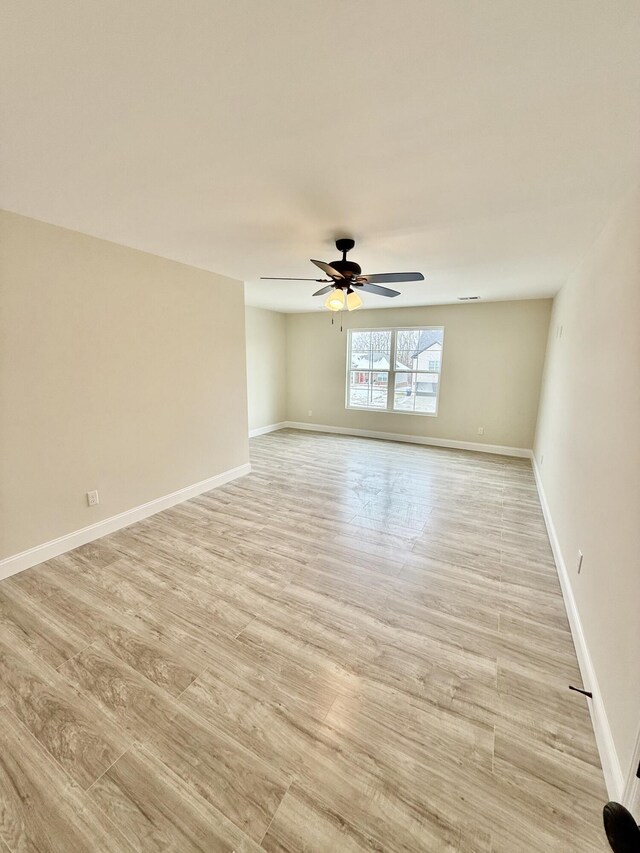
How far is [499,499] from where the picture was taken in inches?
144

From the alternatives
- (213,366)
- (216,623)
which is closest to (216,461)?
(213,366)

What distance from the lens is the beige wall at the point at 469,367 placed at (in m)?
5.05

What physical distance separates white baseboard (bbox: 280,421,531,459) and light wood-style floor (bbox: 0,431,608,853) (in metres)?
2.90

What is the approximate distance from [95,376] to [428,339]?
4.93m

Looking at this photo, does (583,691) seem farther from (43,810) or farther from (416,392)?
(416,392)

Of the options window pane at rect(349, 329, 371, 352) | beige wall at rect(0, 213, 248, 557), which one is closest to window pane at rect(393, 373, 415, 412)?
window pane at rect(349, 329, 371, 352)

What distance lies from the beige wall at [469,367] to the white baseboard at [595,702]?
330cm

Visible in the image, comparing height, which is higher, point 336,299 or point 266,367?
point 336,299

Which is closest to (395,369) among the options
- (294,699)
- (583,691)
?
(583,691)

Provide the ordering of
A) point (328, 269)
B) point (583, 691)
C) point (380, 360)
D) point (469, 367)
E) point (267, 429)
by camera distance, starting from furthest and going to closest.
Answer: point (267, 429), point (380, 360), point (469, 367), point (328, 269), point (583, 691)

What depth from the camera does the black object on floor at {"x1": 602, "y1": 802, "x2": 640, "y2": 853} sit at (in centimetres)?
69

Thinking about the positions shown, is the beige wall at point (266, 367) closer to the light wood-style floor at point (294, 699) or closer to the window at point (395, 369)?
the window at point (395, 369)

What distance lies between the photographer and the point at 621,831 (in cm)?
71

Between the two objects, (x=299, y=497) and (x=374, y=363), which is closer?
(x=299, y=497)
